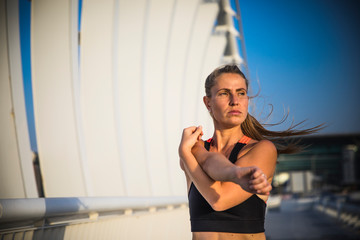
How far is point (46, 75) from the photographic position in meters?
8.40

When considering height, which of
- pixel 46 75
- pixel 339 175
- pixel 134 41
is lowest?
pixel 339 175

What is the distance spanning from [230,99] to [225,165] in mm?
508

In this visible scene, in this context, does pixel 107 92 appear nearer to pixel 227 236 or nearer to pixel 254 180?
pixel 227 236

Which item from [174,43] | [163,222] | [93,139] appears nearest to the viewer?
[163,222]

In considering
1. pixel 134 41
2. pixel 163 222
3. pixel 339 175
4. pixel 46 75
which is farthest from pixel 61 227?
pixel 339 175

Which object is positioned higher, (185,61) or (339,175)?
(185,61)

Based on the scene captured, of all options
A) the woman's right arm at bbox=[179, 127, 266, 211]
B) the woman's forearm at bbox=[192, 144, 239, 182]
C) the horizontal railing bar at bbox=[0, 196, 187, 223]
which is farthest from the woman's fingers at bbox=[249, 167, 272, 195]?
the horizontal railing bar at bbox=[0, 196, 187, 223]

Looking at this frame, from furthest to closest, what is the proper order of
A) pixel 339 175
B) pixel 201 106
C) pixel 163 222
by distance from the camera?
pixel 339 175 → pixel 201 106 → pixel 163 222

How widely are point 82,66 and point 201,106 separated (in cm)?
938

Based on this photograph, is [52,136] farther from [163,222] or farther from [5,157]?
[163,222]

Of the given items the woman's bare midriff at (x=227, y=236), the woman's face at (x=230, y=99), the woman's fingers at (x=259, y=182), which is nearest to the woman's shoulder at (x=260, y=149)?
the woman's face at (x=230, y=99)

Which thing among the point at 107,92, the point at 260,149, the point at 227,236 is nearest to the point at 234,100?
the point at 260,149

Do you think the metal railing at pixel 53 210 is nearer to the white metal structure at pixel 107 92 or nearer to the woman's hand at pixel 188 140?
the white metal structure at pixel 107 92

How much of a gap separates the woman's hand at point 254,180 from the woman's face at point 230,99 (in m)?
0.68
